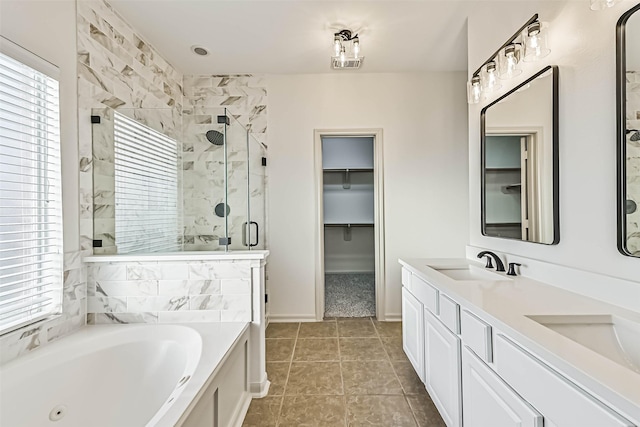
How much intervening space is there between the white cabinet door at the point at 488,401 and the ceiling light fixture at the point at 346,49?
2359 millimetres

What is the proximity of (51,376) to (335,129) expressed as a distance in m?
2.90

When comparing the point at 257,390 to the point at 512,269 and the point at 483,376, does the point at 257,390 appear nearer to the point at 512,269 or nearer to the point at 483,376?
the point at 483,376

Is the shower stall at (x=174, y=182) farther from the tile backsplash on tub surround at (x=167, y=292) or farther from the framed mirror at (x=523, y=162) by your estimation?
the framed mirror at (x=523, y=162)

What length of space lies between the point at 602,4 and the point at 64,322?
10.1 ft

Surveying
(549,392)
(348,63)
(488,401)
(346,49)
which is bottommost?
(488,401)

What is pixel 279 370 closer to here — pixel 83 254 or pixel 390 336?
pixel 390 336

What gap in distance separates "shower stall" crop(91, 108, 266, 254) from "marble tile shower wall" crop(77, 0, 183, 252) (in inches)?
1.3

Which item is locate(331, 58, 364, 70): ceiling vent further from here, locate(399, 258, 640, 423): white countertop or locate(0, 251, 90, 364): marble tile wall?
locate(0, 251, 90, 364): marble tile wall

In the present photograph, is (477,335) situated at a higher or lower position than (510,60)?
lower

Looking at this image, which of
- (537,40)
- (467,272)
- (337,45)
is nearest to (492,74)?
(537,40)

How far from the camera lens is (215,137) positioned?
8.44 ft

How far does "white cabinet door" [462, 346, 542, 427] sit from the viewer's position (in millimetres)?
923

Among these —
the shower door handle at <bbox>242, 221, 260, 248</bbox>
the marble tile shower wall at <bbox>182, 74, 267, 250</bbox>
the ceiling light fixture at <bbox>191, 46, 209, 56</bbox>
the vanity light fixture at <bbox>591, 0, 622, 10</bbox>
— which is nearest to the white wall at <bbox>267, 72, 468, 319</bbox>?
the shower door handle at <bbox>242, 221, 260, 248</bbox>

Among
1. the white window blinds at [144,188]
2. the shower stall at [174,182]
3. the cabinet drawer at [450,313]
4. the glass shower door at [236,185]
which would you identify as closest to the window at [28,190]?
the shower stall at [174,182]
